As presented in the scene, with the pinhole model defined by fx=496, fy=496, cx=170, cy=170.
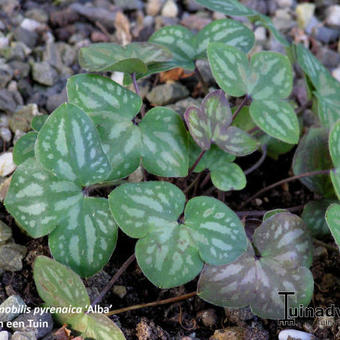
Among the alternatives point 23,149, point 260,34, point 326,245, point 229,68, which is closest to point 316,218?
point 326,245

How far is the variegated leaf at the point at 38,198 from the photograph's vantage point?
1.28m

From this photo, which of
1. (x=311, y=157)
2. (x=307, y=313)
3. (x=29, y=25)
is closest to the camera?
(x=307, y=313)

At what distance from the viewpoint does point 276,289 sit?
1328 millimetres

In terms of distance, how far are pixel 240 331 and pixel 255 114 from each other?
0.63 m

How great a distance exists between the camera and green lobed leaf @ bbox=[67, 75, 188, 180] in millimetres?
1384

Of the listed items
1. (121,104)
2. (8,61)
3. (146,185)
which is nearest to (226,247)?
(146,185)

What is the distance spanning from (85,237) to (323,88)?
0.98 metres

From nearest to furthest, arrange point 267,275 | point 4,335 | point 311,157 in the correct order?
point 4,335 → point 267,275 → point 311,157

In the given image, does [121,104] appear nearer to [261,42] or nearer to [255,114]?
[255,114]

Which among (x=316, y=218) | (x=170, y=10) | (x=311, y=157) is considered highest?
(x=170, y=10)

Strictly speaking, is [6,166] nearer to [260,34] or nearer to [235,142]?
[235,142]

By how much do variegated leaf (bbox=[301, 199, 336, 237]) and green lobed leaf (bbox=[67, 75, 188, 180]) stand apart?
44cm

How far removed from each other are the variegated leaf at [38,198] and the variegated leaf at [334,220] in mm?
660

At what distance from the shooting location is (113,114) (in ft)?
4.64
